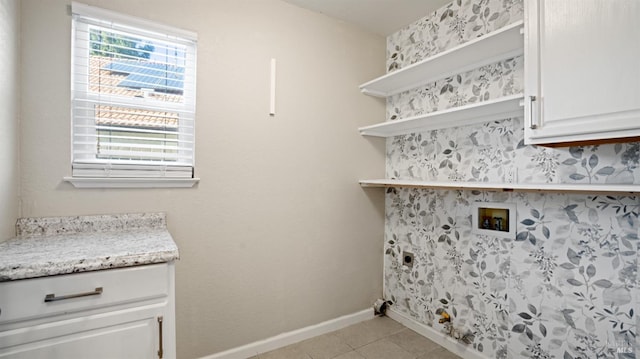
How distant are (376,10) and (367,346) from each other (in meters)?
2.44

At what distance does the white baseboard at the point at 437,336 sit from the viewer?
1882 millimetres

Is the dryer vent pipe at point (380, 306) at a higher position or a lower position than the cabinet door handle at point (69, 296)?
lower

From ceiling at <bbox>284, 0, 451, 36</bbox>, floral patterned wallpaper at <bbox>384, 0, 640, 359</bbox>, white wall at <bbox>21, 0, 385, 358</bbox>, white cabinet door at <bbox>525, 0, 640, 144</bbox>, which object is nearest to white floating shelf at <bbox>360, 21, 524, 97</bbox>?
floral patterned wallpaper at <bbox>384, 0, 640, 359</bbox>

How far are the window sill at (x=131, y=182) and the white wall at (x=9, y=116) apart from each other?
0.20 m

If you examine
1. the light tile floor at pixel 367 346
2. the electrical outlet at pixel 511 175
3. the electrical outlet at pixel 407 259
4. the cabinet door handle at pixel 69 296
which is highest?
the electrical outlet at pixel 511 175

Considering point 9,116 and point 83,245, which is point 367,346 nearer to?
point 83,245

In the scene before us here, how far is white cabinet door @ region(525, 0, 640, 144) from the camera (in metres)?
1.03

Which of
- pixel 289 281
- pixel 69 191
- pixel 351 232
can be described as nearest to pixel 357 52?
pixel 351 232

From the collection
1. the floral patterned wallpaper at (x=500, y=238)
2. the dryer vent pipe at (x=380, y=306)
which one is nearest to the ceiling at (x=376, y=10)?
the floral patterned wallpaper at (x=500, y=238)

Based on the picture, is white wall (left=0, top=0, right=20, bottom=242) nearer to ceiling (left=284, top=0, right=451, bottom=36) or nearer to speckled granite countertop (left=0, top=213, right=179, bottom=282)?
speckled granite countertop (left=0, top=213, right=179, bottom=282)

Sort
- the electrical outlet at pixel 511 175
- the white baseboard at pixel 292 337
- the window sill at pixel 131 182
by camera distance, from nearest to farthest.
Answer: the window sill at pixel 131 182
the electrical outlet at pixel 511 175
the white baseboard at pixel 292 337

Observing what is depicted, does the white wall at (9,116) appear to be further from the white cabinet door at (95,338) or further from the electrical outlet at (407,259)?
the electrical outlet at (407,259)

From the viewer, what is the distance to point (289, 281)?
6.82 feet

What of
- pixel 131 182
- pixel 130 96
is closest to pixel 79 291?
pixel 131 182
